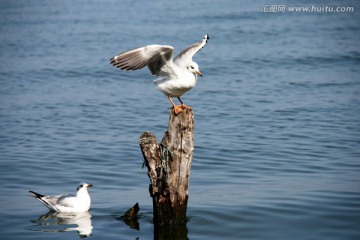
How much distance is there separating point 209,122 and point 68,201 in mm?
7229

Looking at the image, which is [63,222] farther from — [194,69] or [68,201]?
[194,69]

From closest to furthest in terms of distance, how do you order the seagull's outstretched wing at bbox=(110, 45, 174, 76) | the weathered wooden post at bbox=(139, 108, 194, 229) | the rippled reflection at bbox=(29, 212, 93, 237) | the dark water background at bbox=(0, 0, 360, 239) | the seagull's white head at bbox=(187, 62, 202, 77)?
1. the weathered wooden post at bbox=(139, 108, 194, 229)
2. the seagull's outstretched wing at bbox=(110, 45, 174, 76)
3. the seagull's white head at bbox=(187, 62, 202, 77)
4. the rippled reflection at bbox=(29, 212, 93, 237)
5. the dark water background at bbox=(0, 0, 360, 239)

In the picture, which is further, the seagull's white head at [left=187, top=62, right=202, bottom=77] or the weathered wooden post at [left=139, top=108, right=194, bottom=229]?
the seagull's white head at [left=187, top=62, right=202, bottom=77]

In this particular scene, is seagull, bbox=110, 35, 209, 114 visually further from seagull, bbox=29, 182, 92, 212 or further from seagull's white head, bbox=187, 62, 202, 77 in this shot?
seagull, bbox=29, 182, 92, 212

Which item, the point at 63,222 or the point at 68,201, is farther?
the point at 68,201

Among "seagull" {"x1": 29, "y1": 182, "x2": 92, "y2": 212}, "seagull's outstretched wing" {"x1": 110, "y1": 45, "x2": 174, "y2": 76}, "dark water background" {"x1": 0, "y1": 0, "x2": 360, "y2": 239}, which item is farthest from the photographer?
"seagull" {"x1": 29, "y1": 182, "x2": 92, "y2": 212}

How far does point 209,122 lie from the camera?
55.4ft

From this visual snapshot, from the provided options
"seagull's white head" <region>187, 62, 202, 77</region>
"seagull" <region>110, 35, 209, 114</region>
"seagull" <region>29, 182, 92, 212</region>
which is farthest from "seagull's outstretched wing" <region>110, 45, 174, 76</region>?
"seagull" <region>29, 182, 92, 212</region>

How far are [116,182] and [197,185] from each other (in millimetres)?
1525

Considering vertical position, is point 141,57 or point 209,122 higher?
point 141,57

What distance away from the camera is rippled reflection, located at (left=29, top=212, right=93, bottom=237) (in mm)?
9547

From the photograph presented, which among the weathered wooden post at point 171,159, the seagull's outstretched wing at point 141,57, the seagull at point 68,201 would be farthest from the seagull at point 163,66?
the seagull at point 68,201

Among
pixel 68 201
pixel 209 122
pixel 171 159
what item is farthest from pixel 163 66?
pixel 209 122

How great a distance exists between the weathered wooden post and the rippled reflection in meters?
1.43
